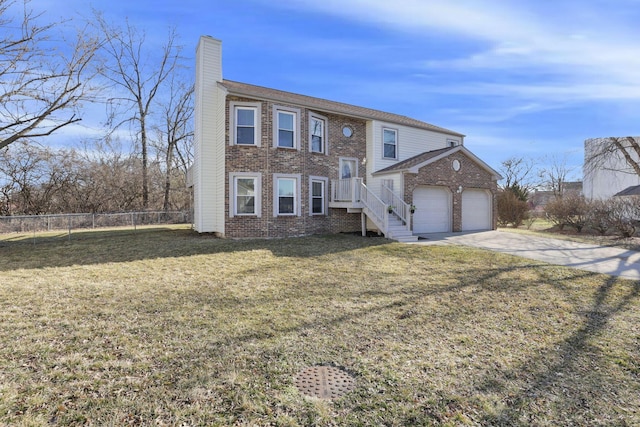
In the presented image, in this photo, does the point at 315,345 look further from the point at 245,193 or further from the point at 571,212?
the point at 571,212

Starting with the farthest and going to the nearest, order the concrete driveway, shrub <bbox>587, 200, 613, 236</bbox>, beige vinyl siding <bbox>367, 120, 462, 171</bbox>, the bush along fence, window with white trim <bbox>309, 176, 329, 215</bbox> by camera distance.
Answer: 1. beige vinyl siding <bbox>367, 120, 462, 171</bbox>
2. shrub <bbox>587, 200, 613, 236</bbox>
3. the bush along fence
4. window with white trim <bbox>309, 176, 329, 215</bbox>
5. the concrete driveway

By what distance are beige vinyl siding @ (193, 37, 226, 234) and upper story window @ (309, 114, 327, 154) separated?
3.68 meters

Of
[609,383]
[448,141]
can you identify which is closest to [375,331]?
[609,383]

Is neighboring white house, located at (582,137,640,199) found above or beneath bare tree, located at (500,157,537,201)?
beneath

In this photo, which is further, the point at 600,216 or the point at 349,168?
the point at 600,216

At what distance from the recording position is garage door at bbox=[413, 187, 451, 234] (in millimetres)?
14500

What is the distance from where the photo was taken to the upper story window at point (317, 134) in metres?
13.5

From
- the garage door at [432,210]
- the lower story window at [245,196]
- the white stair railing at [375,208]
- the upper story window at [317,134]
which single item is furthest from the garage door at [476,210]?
the lower story window at [245,196]

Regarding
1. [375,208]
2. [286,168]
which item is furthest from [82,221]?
[375,208]

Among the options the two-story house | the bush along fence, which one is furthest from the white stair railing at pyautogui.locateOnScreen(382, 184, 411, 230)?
the bush along fence

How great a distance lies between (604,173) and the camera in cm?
2411

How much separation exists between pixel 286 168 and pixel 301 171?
67 cm

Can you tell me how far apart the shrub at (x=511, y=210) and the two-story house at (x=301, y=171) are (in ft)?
24.5

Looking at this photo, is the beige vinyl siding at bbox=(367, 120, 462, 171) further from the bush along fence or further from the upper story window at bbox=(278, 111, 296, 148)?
the bush along fence
